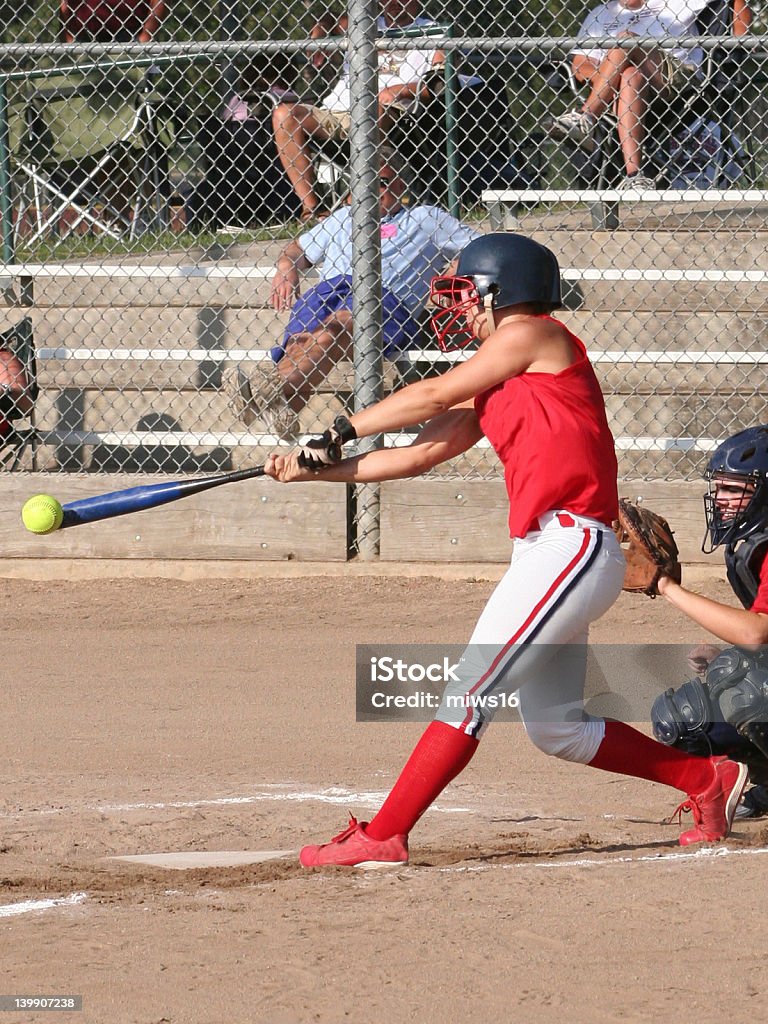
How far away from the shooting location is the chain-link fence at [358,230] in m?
7.14

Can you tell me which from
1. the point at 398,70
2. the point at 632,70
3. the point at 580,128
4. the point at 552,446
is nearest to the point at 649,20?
→ the point at 632,70

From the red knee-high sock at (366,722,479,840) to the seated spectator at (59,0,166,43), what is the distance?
6887 mm

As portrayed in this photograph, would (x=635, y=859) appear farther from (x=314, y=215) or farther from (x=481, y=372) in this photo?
(x=314, y=215)

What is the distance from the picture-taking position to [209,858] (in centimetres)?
386

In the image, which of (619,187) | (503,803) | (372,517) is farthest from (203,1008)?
(619,187)

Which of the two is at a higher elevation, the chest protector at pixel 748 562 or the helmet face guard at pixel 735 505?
the helmet face guard at pixel 735 505

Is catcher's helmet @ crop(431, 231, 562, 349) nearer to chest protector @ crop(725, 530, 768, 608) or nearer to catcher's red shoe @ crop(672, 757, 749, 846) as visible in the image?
chest protector @ crop(725, 530, 768, 608)

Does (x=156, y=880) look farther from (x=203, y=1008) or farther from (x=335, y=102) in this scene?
(x=335, y=102)

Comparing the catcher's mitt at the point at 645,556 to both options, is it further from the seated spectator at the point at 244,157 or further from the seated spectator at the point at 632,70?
the seated spectator at the point at 244,157

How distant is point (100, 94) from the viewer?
9.62 metres

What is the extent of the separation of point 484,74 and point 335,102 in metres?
1.88

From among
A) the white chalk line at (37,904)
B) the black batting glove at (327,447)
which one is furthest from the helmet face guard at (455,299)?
the white chalk line at (37,904)

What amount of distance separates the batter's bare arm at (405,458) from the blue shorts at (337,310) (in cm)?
328

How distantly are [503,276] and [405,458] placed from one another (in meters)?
0.57
